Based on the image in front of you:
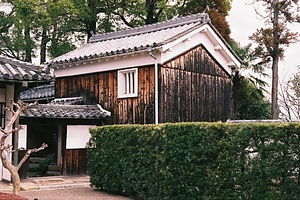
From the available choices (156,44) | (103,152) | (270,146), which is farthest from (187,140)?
(156,44)

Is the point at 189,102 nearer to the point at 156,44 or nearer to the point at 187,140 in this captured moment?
the point at 156,44

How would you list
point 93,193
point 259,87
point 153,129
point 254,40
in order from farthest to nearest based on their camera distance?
point 259,87, point 254,40, point 93,193, point 153,129

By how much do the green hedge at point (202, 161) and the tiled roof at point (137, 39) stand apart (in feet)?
16.2

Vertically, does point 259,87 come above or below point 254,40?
below

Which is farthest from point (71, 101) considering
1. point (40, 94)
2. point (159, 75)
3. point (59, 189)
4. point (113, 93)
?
point (59, 189)

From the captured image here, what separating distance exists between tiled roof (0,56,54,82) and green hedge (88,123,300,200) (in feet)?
8.52

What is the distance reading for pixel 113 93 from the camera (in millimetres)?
17234

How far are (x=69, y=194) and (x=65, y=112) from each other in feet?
14.7

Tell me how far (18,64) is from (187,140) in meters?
6.25

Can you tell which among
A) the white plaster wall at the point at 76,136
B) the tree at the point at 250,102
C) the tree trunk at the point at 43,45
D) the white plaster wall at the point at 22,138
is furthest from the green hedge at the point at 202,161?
the tree trunk at the point at 43,45

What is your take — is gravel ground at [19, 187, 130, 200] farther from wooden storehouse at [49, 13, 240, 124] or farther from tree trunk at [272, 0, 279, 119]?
tree trunk at [272, 0, 279, 119]

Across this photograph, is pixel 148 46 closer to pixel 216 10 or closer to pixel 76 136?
pixel 76 136

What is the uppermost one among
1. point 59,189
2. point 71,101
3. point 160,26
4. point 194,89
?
point 160,26

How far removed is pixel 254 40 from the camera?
24844 mm
